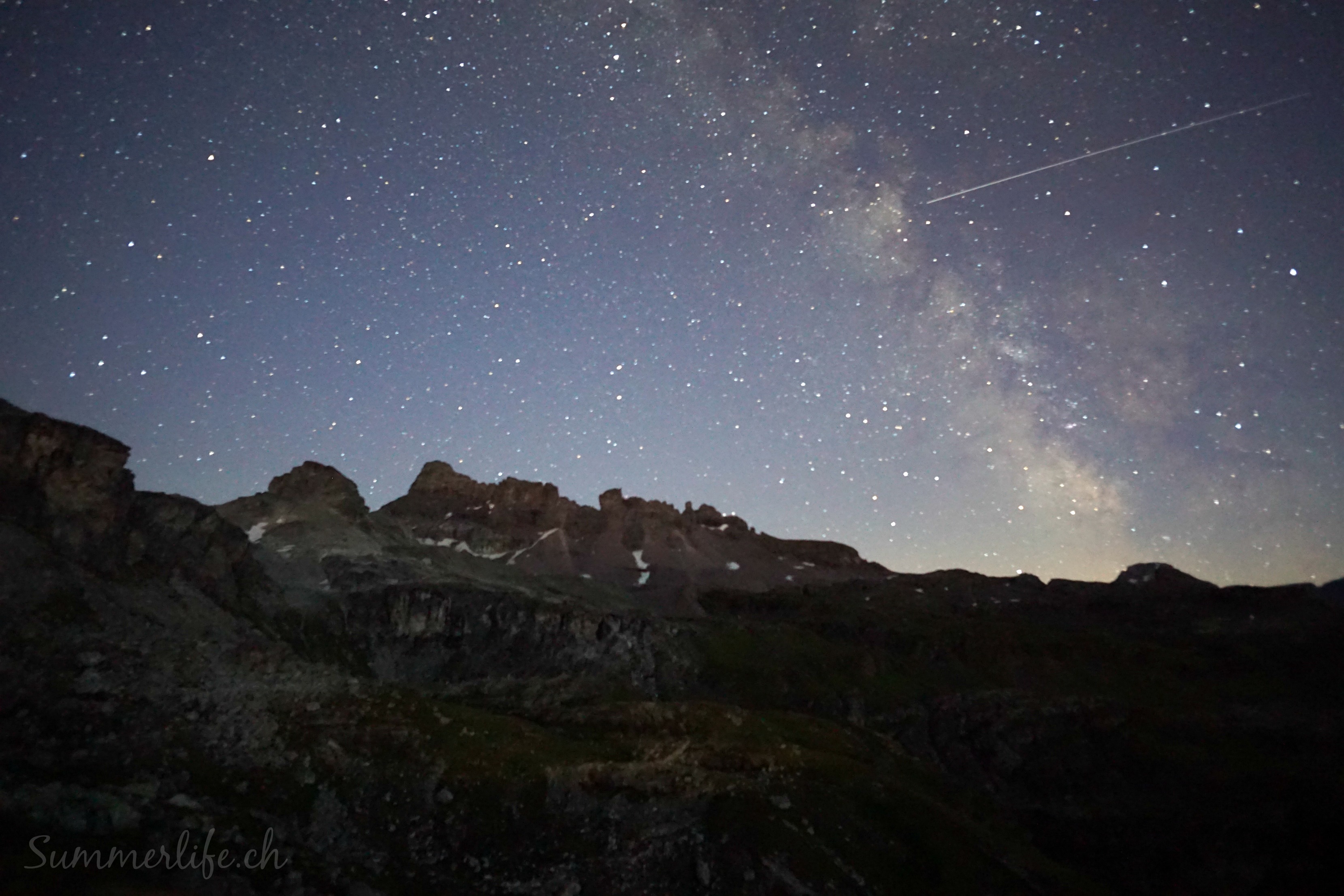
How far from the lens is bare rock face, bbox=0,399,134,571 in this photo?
61094 mm

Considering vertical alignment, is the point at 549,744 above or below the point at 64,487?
below

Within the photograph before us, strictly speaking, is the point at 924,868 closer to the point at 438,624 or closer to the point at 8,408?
the point at 8,408

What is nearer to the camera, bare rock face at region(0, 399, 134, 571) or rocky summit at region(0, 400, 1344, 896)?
rocky summit at region(0, 400, 1344, 896)

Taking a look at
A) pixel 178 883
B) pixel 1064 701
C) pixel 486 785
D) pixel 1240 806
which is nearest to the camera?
pixel 178 883

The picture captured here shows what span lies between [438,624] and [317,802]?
88910 millimetres

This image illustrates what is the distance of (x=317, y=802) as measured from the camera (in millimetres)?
38000

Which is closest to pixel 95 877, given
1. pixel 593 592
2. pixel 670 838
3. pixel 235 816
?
pixel 235 816

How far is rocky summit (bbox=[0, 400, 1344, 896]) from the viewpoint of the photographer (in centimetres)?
3531

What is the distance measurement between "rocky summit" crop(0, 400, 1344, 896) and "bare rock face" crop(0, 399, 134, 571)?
29cm

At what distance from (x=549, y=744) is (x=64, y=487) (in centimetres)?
5428

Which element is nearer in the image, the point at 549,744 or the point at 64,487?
the point at 549,744

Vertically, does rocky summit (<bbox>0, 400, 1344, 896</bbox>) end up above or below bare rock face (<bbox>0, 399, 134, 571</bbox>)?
below

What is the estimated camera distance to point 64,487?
65250mm

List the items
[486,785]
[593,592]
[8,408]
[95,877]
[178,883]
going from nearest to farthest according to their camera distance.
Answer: [95,877] < [178,883] < [486,785] < [8,408] < [593,592]
